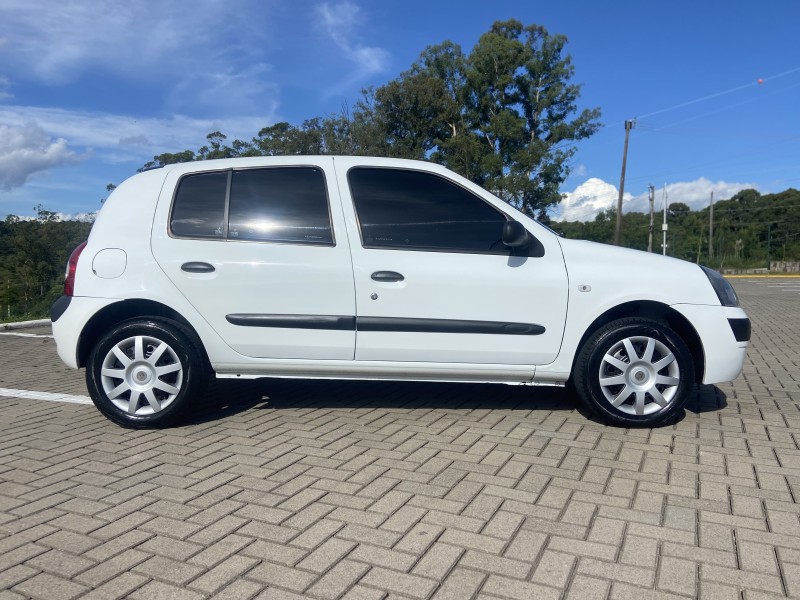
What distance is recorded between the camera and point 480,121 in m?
32.4

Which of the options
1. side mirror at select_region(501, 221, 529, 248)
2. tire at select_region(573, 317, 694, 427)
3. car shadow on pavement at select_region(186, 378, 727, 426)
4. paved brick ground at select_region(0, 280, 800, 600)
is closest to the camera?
paved brick ground at select_region(0, 280, 800, 600)

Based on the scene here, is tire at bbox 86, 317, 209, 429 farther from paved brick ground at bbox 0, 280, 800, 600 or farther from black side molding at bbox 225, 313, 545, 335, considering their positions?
black side molding at bbox 225, 313, 545, 335

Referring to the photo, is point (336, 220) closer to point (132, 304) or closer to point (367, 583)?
point (132, 304)

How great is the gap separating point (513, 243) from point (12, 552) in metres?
3.10

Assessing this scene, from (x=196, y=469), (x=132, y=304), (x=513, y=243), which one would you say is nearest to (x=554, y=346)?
(x=513, y=243)

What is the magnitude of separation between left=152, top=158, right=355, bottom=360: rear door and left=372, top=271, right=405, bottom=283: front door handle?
0.58 feet

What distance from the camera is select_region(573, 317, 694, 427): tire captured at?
4230 millimetres

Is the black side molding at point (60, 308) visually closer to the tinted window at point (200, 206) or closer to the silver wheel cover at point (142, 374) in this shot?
the silver wheel cover at point (142, 374)

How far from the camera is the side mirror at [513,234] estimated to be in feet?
13.5

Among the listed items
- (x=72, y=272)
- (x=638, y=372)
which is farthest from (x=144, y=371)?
(x=638, y=372)

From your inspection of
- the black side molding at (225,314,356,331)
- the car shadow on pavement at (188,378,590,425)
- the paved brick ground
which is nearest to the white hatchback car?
the black side molding at (225,314,356,331)

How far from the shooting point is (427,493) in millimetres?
3203

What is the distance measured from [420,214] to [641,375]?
1831 mm

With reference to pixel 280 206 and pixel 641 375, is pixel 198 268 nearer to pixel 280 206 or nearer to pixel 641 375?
pixel 280 206
